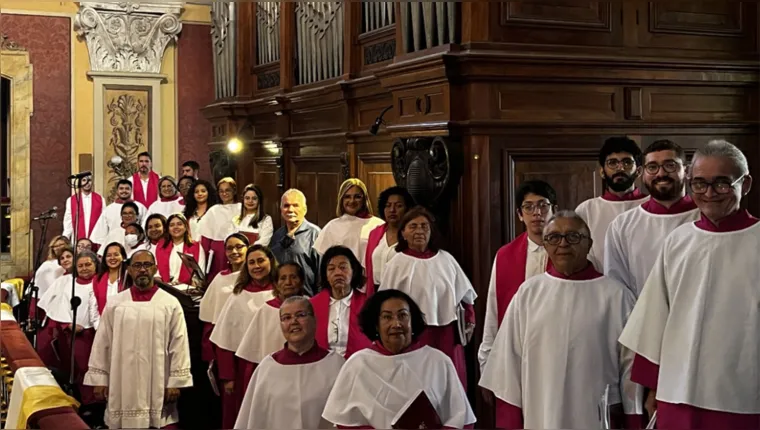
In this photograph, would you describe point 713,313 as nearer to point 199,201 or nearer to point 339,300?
point 339,300

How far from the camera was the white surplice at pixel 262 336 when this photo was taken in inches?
218

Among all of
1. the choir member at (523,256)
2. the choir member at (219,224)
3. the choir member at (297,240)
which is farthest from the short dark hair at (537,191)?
the choir member at (219,224)

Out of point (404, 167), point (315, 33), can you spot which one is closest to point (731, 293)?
point (404, 167)

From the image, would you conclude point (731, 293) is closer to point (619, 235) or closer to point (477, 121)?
point (619, 235)

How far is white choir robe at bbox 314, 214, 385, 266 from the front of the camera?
247 inches

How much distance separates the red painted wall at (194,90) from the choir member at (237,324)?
23.5 feet

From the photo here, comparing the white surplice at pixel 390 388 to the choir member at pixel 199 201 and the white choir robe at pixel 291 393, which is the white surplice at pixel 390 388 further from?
the choir member at pixel 199 201

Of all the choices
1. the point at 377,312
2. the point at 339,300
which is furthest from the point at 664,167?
the point at 339,300

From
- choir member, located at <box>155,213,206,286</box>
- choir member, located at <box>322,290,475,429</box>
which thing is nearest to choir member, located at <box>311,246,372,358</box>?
choir member, located at <box>322,290,475,429</box>

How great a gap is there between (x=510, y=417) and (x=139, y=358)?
3.15 metres

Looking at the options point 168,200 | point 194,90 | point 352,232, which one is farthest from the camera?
point 194,90

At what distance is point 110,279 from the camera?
7.25 metres

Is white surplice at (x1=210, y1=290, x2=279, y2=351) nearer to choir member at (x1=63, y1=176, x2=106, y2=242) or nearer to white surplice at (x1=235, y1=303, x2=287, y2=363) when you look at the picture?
white surplice at (x1=235, y1=303, x2=287, y2=363)

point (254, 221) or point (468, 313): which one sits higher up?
point (254, 221)
